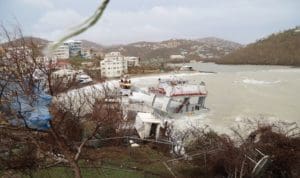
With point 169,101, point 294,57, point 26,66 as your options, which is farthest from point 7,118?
point 294,57

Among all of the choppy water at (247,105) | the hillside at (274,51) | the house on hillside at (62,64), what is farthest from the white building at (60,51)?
the hillside at (274,51)

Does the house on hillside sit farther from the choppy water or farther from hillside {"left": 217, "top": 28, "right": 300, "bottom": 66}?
hillside {"left": 217, "top": 28, "right": 300, "bottom": 66}

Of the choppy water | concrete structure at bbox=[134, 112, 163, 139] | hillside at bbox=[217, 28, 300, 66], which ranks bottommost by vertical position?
the choppy water

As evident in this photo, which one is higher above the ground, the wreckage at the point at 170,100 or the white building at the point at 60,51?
the white building at the point at 60,51

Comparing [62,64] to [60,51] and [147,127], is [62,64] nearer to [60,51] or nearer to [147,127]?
[147,127]

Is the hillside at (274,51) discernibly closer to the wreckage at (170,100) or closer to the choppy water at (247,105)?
the choppy water at (247,105)

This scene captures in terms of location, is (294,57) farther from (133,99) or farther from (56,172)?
(56,172)

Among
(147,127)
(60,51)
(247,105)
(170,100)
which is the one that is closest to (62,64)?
(147,127)

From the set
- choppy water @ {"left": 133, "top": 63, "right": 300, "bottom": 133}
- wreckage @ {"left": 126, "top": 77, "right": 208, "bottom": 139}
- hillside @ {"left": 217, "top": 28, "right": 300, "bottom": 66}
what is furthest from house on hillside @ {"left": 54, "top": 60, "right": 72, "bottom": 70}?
hillside @ {"left": 217, "top": 28, "right": 300, "bottom": 66}

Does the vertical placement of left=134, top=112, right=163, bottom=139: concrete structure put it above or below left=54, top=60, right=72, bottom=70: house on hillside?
below
